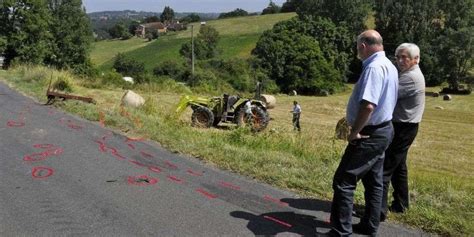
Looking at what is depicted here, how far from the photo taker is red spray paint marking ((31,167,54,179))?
263 inches

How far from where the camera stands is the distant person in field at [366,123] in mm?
4328

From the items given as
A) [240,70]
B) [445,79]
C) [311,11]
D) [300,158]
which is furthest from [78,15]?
[300,158]

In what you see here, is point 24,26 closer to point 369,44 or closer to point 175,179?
point 175,179

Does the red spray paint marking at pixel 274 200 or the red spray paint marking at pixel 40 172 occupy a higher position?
the red spray paint marking at pixel 274 200

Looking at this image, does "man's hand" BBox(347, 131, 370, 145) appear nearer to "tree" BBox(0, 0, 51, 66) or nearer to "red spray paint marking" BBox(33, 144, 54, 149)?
"red spray paint marking" BBox(33, 144, 54, 149)

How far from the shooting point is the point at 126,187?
623cm

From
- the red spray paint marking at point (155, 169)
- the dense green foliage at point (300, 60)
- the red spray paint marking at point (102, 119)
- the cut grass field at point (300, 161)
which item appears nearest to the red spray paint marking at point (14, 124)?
the cut grass field at point (300, 161)

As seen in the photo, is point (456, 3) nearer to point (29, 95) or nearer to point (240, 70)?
point (240, 70)

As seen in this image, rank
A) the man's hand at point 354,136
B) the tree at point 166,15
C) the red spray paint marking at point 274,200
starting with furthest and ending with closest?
the tree at point 166,15 < the red spray paint marking at point 274,200 < the man's hand at point 354,136

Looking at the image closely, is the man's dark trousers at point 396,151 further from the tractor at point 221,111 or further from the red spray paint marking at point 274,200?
the tractor at point 221,111

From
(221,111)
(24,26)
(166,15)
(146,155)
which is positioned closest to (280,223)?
(146,155)

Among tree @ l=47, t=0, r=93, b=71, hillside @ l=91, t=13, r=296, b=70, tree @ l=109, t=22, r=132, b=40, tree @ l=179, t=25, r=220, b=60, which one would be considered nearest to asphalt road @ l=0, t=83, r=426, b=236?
tree @ l=47, t=0, r=93, b=71

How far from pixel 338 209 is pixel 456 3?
66048 millimetres

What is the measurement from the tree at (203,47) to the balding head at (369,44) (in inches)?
2493
